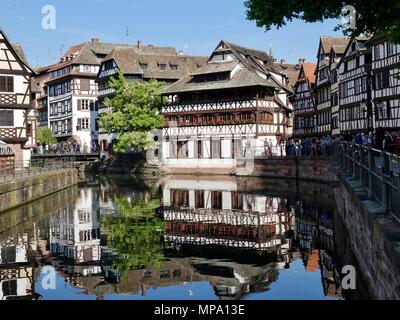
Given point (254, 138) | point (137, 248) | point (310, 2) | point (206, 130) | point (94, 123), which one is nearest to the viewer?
point (310, 2)

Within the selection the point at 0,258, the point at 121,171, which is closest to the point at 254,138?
the point at 121,171

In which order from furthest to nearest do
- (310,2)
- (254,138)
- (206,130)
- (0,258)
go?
(206,130), (254,138), (0,258), (310,2)

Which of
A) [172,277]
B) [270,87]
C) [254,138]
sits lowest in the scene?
[172,277]

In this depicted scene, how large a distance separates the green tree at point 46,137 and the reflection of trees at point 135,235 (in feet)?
199

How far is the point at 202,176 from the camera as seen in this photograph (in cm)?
6356

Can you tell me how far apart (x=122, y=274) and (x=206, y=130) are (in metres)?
49.5

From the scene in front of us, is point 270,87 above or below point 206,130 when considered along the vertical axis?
above

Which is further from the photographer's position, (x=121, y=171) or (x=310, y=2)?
(x=121, y=171)

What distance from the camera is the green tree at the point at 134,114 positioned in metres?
66.9

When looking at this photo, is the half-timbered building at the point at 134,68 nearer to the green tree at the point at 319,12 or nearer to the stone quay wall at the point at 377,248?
the green tree at the point at 319,12

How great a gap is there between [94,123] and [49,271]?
74683 millimetres

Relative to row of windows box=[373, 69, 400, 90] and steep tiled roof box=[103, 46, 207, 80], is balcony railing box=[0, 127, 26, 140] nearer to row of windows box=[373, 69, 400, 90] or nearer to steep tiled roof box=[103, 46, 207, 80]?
steep tiled roof box=[103, 46, 207, 80]

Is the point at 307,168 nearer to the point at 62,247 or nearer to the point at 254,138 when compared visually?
the point at 254,138

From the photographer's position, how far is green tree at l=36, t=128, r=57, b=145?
92250 mm
